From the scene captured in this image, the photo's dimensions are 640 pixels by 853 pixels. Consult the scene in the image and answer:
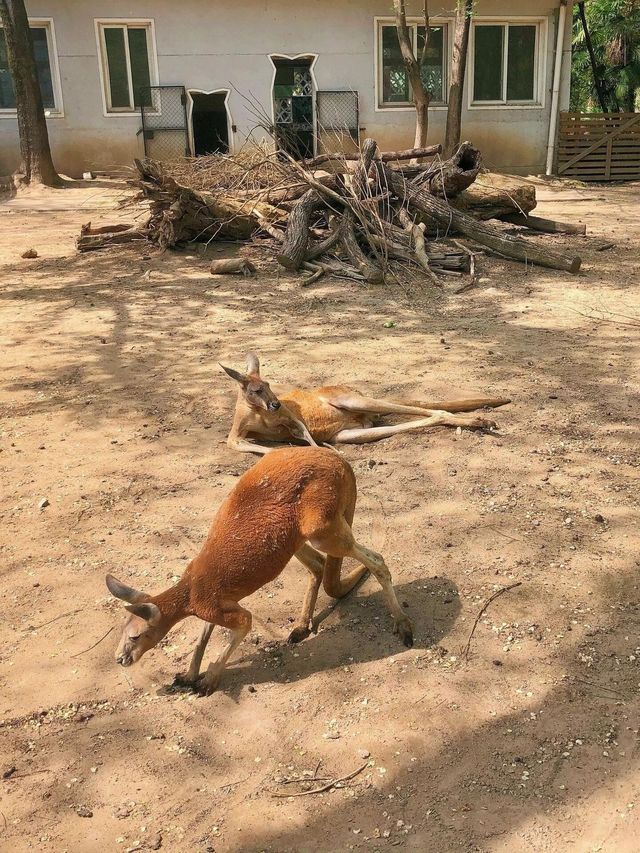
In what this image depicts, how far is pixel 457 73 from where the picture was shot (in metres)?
16.4

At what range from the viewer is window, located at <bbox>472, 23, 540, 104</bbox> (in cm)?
1906

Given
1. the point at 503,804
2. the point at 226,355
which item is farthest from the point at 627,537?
the point at 226,355

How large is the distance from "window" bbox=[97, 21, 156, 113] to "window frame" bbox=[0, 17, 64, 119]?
3.22 feet

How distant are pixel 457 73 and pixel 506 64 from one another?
359 centimetres

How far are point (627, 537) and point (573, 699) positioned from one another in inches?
47.6

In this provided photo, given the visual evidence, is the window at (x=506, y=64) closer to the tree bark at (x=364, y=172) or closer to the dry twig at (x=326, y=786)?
the tree bark at (x=364, y=172)

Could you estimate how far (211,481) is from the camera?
4566 millimetres

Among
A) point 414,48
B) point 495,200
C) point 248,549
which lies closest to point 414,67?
point 414,48

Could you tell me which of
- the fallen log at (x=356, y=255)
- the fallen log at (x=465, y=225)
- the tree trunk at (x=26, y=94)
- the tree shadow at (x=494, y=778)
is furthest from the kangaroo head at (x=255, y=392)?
the tree trunk at (x=26, y=94)

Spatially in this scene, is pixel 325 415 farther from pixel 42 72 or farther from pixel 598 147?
pixel 598 147

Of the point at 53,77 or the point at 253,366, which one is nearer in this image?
the point at 253,366

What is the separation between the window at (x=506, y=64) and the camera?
750 inches

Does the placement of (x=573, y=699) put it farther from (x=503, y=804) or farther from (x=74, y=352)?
(x=74, y=352)

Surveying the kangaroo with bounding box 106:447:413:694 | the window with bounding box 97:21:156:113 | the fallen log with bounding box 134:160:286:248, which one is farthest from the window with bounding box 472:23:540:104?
the kangaroo with bounding box 106:447:413:694
